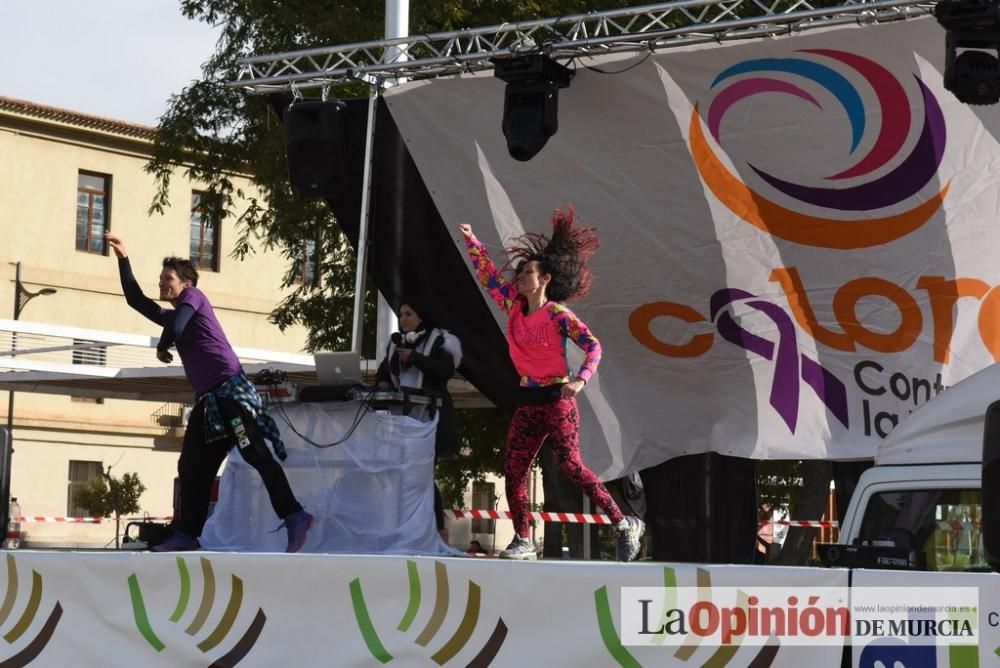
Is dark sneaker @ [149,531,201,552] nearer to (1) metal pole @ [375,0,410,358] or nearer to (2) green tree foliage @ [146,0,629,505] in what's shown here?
(1) metal pole @ [375,0,410,358]

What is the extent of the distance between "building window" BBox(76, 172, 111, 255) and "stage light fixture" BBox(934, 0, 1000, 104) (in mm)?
33088

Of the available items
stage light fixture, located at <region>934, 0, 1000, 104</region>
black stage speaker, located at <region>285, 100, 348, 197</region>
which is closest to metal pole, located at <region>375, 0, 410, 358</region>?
black stage speaker, located at <region>285, 100, 348, 197</region>

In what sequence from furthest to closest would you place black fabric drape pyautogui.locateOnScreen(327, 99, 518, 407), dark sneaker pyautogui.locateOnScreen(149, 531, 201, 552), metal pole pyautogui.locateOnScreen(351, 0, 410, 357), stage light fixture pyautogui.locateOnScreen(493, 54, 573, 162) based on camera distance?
black fabric drape pyautogui.locateOnScreen(327, 99, 518, 407)
metal pole pyautogui.locateOnScreen(351, 0, 410, 357)
stage light fixture pyautogui.locateOnScreen(493, 54, 573, 162)
dark sneaker pyautogui.locateOnScreen(149, 531, 201, 552)

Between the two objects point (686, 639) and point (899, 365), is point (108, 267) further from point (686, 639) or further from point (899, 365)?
point (686, 639)

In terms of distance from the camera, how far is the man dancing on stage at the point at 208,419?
7.80 m

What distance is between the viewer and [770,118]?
930cm

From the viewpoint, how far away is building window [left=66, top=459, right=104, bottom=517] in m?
37.6

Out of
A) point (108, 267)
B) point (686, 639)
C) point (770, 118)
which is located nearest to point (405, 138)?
point (770, 118)

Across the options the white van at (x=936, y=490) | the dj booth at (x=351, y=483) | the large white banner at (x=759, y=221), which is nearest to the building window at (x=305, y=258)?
the large white banner at (x=759, y=221)

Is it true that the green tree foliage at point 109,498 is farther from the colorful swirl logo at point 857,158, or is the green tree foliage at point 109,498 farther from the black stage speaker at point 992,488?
the black stage speaker at point 992,488

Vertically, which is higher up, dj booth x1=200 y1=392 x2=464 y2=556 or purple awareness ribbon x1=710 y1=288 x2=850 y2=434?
purple awareness ribbon x1=710 y1=288 x2=850 y2=434

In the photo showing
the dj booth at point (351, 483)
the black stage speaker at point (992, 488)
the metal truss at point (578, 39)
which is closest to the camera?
the black stage speaker at point (992, 488)

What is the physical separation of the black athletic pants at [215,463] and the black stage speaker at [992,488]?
4.77m

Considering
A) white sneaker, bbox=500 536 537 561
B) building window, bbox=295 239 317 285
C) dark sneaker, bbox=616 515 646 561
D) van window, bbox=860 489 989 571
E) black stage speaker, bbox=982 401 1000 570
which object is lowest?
white sneaker, bbox=500 536 537 561
